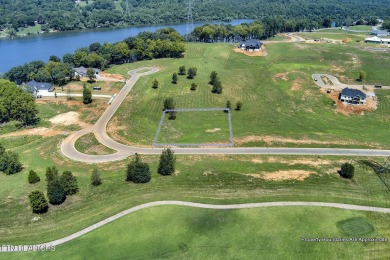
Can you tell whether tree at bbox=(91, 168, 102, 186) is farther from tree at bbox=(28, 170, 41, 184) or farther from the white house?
the white house

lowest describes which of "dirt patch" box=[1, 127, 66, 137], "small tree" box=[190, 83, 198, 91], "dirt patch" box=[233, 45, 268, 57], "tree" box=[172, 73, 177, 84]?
"dirt patch" box=[1, 127, 66, 137]

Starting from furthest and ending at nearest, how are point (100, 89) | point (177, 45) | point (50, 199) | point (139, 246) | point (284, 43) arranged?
1. point (284, 43)
2. point (177, 45)
3. point (100, 89)
4. point (50, 199)
5. point (139, 246)

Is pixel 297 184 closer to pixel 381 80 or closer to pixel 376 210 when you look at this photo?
pixel 376 210

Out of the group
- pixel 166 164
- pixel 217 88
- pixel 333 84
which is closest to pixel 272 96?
pixel 217 88

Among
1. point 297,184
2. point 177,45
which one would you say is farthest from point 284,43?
point 297,184

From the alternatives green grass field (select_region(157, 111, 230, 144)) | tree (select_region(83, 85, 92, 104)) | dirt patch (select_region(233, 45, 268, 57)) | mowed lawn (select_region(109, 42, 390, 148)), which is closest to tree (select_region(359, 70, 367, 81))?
mowed lawn (select_region(109, 42, 390, 148))
